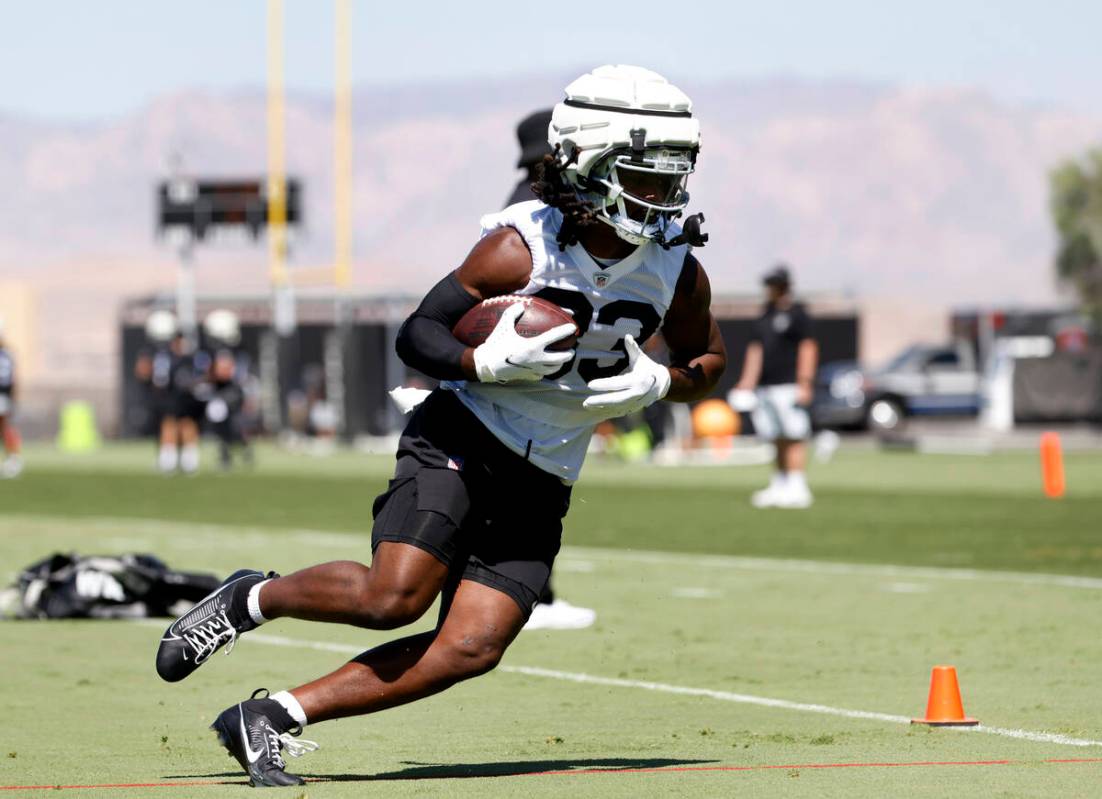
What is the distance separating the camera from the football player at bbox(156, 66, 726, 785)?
6.38 m

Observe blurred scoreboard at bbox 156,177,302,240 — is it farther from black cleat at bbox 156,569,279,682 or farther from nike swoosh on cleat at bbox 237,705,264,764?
nike swoosh on cleat at bbox 237,705,264,764

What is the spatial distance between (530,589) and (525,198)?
139 inches

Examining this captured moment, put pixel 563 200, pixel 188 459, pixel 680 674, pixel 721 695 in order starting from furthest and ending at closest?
pixel 188 459 → pixel 680 674 → pixel 721 695 → pixel 563 200

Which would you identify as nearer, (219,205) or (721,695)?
(721,695)

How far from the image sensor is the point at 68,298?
116750mm

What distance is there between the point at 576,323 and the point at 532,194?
2.78 metres

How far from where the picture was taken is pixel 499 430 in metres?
6.48

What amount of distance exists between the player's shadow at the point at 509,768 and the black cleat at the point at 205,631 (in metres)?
0.35

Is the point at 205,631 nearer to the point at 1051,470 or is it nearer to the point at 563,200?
the point at 563,200

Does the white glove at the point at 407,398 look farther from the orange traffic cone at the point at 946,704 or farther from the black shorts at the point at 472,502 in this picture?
the orange traffic cone at the point at 946,704

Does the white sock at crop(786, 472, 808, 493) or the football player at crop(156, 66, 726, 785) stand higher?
the football player at crop(156, 66, 726, 785)

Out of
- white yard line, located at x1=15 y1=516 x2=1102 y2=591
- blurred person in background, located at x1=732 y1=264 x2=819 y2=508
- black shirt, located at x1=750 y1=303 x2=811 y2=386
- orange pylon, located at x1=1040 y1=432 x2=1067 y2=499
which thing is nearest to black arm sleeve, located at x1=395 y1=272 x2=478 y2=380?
white yard line, located at x1=15 y1=516 x2=1102 y2=591

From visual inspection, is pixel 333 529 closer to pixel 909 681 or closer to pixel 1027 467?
pixel 909 681

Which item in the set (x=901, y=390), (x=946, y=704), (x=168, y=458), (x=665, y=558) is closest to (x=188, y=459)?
(x=168, y=458)
